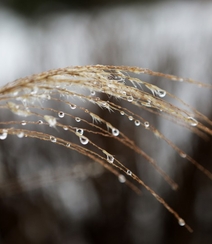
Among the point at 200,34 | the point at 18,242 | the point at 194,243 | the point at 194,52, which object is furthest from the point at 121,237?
the point at 200,34

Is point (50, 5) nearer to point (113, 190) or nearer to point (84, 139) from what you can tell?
point (113, 190)

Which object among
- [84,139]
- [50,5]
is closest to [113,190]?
[84,139]

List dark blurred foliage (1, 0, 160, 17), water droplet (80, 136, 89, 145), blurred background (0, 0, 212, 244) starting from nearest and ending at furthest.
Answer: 1. water droplet (80, 136, 89, 145)
2. blurred background (0, 0, 212, 244)
3. dark blurred foliage (1, 0, 160, 17)

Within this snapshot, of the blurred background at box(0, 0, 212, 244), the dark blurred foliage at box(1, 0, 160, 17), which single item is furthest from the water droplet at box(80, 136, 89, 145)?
the dark blurred foliage at box(1, 0, 160, 17)

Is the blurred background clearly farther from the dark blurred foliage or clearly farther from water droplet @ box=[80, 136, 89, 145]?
the dark blurred foliage

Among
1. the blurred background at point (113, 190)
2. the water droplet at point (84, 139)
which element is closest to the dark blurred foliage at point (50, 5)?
the blurred background at point (113, 190)

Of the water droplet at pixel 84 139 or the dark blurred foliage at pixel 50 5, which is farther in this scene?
the dark blurred foliage at pixel 50 5

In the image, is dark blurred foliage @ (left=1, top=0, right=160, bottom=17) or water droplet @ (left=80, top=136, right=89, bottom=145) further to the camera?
dark blurred foliage @ (left=1, top=0, right=160, bottom=17)

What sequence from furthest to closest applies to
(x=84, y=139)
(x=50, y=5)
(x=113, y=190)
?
(x=50, y=5)
(x=113, y=190)
(x=84, y=139)

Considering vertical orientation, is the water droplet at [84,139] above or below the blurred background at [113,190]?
above

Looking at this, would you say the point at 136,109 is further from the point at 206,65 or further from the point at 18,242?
the point at 18,242

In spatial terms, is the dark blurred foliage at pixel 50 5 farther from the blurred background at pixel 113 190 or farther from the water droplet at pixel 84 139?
the water droplet at pixel 84 139
